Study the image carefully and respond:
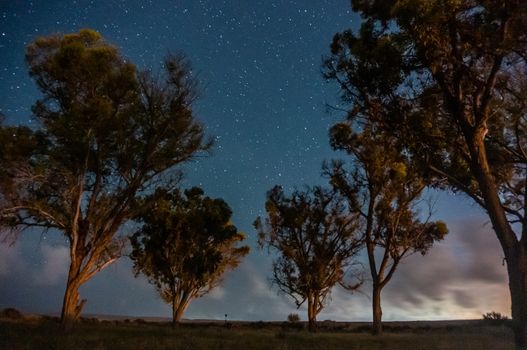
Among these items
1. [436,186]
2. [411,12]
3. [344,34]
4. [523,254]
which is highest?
[344,34]

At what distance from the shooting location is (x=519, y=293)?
1316cm

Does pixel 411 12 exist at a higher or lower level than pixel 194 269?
higher

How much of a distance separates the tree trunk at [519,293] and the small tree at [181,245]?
28285 mm

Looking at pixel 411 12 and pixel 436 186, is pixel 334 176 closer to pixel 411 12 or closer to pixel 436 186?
pixel 436 186

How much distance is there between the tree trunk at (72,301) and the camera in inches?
844

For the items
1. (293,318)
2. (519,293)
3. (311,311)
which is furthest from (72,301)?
(293,318)

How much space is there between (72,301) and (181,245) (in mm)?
17684

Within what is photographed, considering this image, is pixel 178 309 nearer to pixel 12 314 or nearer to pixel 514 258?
pixel 12 314

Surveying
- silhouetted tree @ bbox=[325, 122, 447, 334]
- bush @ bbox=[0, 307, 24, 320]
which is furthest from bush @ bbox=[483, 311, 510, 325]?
bush @ bbox=[0, 307, 24, 320]

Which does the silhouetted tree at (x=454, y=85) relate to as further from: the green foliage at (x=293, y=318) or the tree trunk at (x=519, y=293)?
the green foliage at (x=293, y=318)

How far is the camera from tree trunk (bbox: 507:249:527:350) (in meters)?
12.9

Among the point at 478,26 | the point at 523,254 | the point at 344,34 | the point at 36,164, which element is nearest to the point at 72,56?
the point at 36,164

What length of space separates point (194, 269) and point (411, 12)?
29030 millimetres

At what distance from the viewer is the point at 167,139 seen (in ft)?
81.5
